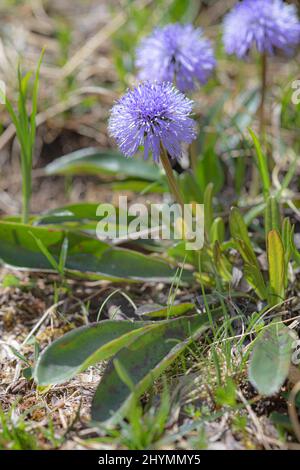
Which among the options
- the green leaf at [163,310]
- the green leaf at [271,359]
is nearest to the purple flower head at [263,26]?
the green leaf at [163,310]

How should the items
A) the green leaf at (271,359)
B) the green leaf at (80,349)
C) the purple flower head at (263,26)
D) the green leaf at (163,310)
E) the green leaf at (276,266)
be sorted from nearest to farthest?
the green leaf at (271,359)
the green leaf at (80,349)
the green leaf at (276,266)
the green leaf at (163,310)
the purple flower head at (263,26)

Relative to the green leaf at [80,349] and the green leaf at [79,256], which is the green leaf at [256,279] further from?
the green leaf at [80,349]

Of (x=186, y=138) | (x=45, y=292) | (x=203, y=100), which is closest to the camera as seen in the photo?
(x=186, y=138)

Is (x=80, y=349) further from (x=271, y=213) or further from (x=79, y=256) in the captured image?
(x=271, y=213)

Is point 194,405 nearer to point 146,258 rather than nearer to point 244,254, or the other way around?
point 244,254

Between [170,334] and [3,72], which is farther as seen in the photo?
[3,72]

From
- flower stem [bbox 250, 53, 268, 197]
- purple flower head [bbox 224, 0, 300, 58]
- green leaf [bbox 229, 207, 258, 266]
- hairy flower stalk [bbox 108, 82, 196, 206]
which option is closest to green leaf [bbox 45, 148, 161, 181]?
flower stem [bbox 250, 53, 268, 197]

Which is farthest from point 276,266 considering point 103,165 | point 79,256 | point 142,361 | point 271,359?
point 103,165

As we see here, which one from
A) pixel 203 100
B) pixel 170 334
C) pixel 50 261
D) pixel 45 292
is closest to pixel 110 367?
pixel 170 334

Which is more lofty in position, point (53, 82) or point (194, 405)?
point (53, 82)
